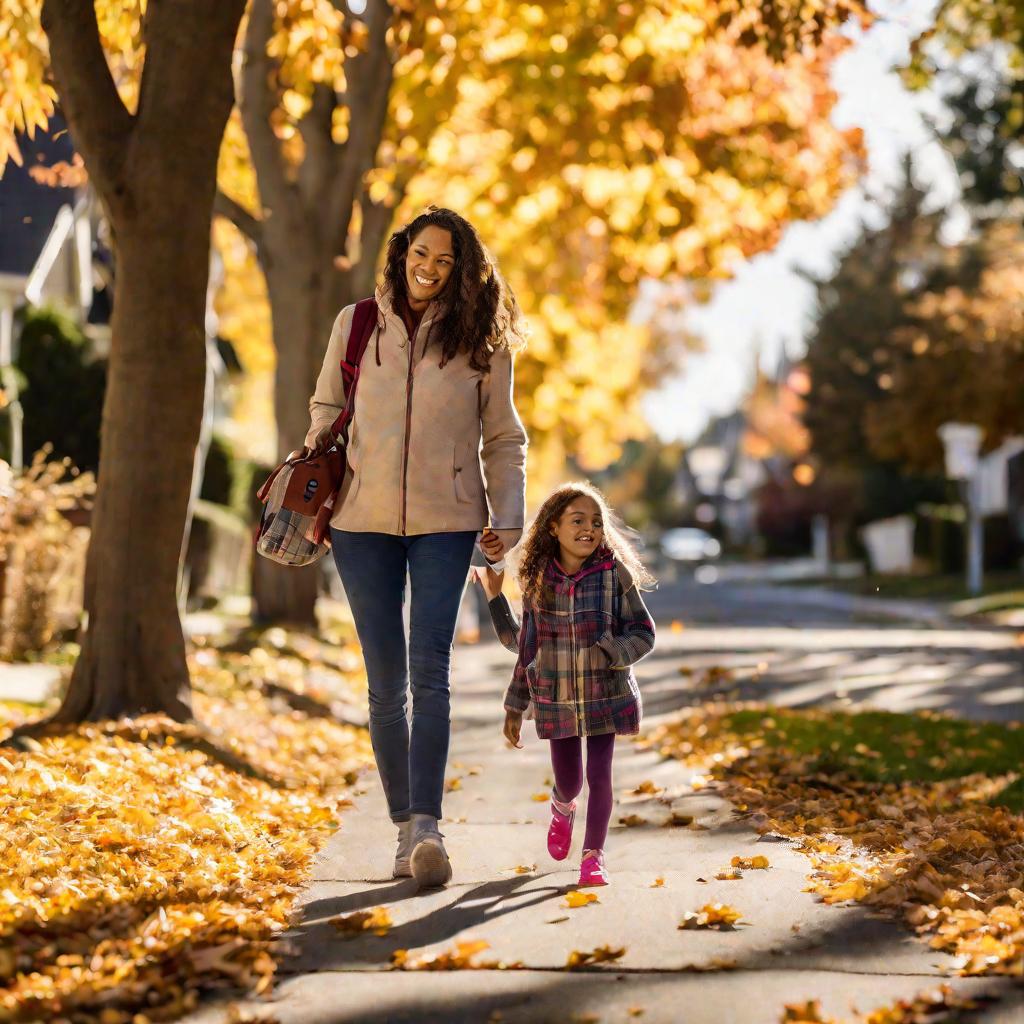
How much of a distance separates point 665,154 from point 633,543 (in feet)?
35.4

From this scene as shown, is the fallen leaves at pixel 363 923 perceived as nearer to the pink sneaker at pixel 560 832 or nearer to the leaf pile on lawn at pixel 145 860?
the leaf pile on lawn at pixel 145 860

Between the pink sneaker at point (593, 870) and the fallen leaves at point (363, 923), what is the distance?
0.84 metres

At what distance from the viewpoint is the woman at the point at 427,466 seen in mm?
5613

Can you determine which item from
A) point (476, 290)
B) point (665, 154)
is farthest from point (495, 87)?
point (476, 290)

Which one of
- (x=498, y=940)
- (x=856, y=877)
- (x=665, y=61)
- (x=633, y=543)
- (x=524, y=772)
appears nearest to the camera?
(x=498, y=940)

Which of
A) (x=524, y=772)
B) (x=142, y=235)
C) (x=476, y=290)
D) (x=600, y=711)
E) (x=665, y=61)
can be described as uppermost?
(x=665, y=61)

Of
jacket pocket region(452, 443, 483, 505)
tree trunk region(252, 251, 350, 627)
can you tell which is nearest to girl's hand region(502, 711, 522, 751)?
jacket pocket region(452, 443, 483, 505)

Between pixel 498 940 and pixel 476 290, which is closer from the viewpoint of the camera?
pixel 498 940

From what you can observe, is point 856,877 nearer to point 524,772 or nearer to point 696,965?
point 696,965

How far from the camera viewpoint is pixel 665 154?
16594 millimetres

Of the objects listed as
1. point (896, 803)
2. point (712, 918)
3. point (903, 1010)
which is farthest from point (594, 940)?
point (896, 803)

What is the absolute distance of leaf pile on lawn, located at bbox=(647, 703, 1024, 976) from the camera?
5125 mm

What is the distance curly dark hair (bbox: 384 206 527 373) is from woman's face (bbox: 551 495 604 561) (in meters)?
0.58

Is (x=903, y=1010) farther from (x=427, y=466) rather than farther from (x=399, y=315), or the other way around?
(x=399, y=315)
